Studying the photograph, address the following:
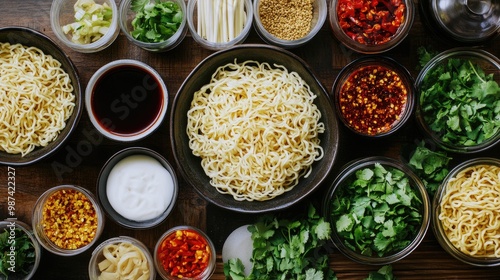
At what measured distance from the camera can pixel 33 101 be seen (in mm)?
2760

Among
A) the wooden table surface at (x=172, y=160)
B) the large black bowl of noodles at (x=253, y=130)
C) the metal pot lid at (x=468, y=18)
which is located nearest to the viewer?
the large black bowl of noodles at (x=253, y=130)

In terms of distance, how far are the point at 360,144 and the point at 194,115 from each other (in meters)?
0.91

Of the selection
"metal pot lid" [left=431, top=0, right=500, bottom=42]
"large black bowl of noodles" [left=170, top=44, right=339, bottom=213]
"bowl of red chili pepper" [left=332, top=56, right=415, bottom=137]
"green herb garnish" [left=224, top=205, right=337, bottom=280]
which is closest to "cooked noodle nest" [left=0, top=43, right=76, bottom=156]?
"large black bowl of noodles" [left=170, top=44, right=339, bottom=213]

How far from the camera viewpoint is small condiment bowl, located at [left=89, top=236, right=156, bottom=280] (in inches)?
111

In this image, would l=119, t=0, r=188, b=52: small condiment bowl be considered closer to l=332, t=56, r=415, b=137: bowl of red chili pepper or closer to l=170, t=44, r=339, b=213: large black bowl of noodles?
l=170, t=44, r=339, b=213: large black bowl of noodles

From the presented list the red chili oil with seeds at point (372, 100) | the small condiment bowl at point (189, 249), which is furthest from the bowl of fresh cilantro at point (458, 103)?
the small condiment bowl at point (189, 249)

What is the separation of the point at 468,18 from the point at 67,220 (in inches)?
93.2

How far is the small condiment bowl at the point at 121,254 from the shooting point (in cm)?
281

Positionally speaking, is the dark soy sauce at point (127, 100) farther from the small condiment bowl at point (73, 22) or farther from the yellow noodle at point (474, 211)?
the yellow noodle at point (474, 211)

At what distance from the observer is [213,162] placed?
2795 millimetres

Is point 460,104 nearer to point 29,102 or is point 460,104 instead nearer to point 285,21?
point 285,21

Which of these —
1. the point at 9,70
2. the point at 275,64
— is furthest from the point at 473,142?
the point at 9,70

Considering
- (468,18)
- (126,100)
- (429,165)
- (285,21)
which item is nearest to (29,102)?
(126,100)

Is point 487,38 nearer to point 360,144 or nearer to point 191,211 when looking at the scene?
point 360,144
